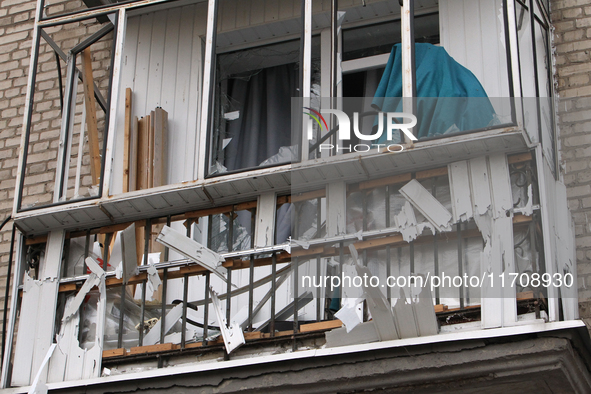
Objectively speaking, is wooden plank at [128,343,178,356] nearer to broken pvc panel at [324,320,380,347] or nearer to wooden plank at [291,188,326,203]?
broken pvc panel at [324,320,380,347]

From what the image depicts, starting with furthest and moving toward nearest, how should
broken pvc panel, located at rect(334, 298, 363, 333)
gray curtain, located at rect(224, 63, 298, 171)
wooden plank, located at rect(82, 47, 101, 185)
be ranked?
gray curtain, located at rect(224, 63, 298, 171) < wooden plank, located at rect(82, 47, 101, 185) < broken pvc panel, located at rect(334, 298, 363, 333)

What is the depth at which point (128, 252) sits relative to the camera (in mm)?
4680

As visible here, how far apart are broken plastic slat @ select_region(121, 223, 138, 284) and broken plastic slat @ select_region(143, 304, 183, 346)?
0.32 meters

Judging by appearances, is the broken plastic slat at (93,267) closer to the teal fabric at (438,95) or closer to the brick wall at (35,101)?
the brick wall at (35,101)

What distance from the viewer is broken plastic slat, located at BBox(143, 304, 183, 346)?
15.6 feet

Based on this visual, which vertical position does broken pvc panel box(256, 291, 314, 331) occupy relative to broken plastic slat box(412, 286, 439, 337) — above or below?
above

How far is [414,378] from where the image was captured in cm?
393

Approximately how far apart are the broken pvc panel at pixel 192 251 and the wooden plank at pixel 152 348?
456 millimetres

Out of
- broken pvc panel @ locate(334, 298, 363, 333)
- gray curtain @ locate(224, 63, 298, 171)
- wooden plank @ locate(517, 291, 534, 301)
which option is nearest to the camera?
wooden plank @ locate(517, 291, 534, 301)

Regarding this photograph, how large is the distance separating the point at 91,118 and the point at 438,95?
8.01 ft

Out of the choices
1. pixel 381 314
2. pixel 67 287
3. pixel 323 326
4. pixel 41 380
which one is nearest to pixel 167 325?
pixel 67 287

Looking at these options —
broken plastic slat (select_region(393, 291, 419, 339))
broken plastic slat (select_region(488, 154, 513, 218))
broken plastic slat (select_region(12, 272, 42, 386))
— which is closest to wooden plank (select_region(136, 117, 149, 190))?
broken plastic slat (select_region(12, 272, 42, 386))

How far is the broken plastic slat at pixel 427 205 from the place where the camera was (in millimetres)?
4219

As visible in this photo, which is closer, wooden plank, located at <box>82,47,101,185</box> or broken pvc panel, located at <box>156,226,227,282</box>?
broken pvc panel, located at <box>156,226,227,282</box>
